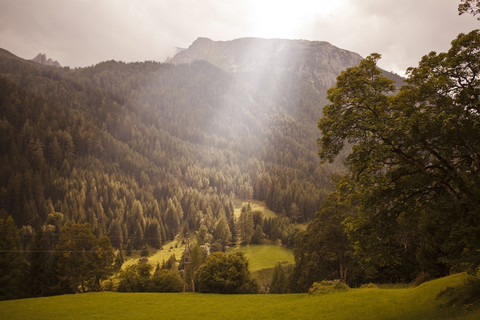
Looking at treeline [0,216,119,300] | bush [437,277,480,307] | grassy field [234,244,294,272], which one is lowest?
grassy field [234,244,294,272]

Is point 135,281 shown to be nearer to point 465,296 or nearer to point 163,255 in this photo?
point 163,255

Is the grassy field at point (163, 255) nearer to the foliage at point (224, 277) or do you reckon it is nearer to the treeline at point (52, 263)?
the treeline at point (52, 263)

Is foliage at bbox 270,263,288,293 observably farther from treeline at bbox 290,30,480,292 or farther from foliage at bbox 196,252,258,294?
treeline at bbox 290,30,480,292

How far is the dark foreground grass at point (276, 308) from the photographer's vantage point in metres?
23.1

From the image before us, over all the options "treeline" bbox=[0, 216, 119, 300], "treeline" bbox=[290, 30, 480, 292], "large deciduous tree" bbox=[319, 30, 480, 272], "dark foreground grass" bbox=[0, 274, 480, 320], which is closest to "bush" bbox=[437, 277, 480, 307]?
"dark foreground grass" bbox=[0, 274, 480, 320]

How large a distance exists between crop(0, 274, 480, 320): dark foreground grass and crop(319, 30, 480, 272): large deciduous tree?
20.4ft

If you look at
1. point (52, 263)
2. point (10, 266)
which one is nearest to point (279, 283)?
point (52, 263)

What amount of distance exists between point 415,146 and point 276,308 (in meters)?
28.3

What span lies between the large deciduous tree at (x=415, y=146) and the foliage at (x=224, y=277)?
52.0m

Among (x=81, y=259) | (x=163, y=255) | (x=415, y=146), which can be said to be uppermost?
(x=415, y=146)

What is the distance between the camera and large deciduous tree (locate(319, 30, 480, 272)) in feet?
54.4

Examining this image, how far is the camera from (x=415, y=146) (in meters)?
18.1

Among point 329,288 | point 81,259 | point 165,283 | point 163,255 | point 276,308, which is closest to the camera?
point 276,308

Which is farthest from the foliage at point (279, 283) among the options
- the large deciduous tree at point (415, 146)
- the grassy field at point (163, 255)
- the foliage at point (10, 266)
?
the large deciduous tree at point (415, 146)
